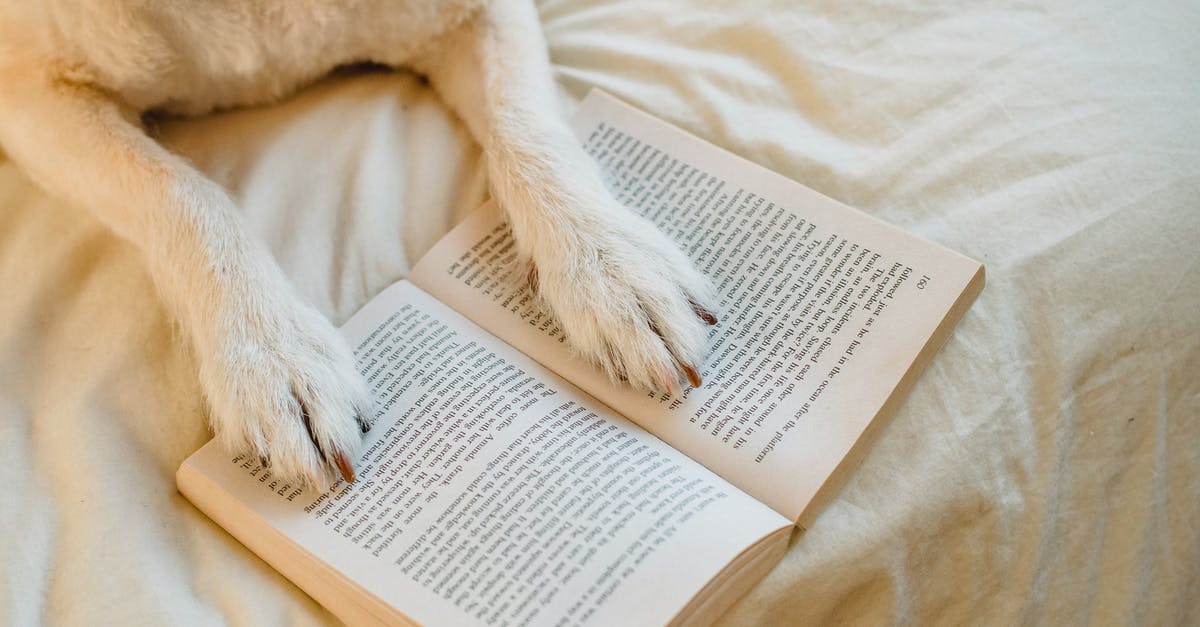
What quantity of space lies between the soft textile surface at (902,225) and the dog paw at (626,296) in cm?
17

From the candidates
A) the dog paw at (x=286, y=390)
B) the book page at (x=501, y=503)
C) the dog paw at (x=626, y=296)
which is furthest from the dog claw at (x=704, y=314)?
the dog paw at (x=286, y=390)

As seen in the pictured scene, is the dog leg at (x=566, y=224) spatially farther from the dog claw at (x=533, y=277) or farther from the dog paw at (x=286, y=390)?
the dog paw at (x=286, y=390)

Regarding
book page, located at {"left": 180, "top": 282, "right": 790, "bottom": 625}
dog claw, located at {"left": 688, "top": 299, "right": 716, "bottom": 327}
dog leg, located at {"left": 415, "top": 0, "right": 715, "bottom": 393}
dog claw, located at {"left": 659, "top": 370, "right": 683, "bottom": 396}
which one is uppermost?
dog leg, located at {"left": 415, "top": 0, "right": 715, "bottom": 393}

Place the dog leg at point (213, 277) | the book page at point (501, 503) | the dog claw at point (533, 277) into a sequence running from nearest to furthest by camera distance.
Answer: the book page at point (501, 503) → the dog leg at point (213, 277) → the dog claw at point (533, 277)

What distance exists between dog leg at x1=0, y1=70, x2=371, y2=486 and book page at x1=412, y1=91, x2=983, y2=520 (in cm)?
15

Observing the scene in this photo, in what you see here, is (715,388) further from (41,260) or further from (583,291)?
(41,260)

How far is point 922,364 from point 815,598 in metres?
0.23

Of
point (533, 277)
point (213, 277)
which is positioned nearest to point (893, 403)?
point (533, 277)

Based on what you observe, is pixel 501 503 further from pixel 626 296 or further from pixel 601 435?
pixel 626 296

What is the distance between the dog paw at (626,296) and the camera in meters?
0.88

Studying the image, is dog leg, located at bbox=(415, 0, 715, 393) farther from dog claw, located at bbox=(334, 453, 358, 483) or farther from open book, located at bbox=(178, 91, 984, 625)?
dog claw, located at bbox=(334, 453, 358, 483)

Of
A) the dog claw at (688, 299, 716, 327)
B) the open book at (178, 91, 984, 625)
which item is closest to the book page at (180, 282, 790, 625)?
the open book at (178, 91, 984, 625)

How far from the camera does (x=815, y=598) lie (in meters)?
0.80

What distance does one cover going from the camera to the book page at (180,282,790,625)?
0.74m
